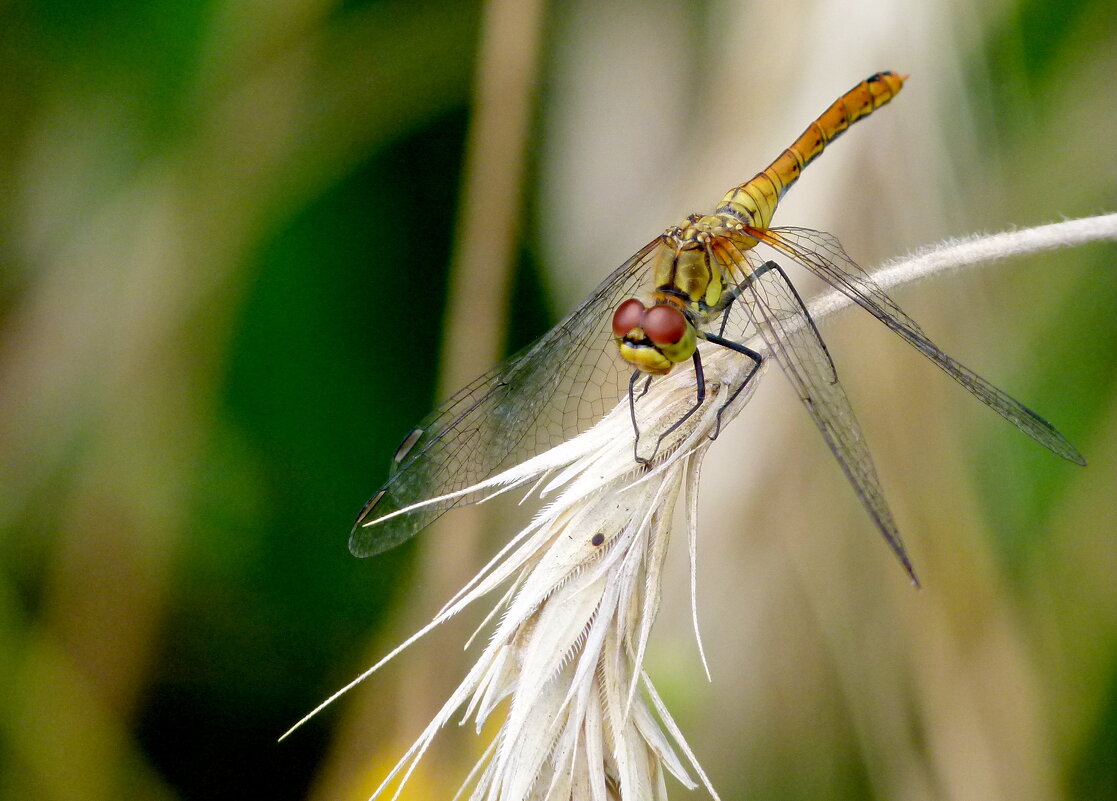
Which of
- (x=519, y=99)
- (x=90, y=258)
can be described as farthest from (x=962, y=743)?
(x=90, y=258)

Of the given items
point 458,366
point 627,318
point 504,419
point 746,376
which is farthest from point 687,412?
point 458,366

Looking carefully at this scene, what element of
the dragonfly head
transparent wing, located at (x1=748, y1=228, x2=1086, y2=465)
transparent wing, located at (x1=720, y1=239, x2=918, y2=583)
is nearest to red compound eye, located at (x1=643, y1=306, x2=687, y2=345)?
the dragonfly head

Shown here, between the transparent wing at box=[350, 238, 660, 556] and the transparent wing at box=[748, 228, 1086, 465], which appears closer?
the transparent wing at box=[748, 228, 1086, 465]

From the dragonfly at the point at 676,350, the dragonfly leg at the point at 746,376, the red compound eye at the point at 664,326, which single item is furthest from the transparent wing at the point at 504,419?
the dragonfly leg at the point at 746,376

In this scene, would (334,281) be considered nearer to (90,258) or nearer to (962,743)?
(90,258)

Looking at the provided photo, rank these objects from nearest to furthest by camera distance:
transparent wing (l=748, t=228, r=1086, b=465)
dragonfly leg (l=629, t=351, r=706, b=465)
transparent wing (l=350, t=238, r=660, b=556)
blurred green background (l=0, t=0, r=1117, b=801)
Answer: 1. dragonfly leg (l=629, t=351, r=706, b=465)
2. transparent wing (l=748, t=228, r=1086, b=465)
3. transparent wing (l=350, t=238, r=660, b=556)
4. blurred green background (l=0, t=0, r=1117, b=801)

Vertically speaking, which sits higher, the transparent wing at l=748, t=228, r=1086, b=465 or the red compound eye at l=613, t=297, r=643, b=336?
the red compound eye at l=613, t=297, r=643, b=336

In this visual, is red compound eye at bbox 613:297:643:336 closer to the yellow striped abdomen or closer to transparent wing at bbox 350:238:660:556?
transparent wing at bbox 350:238:660:556
